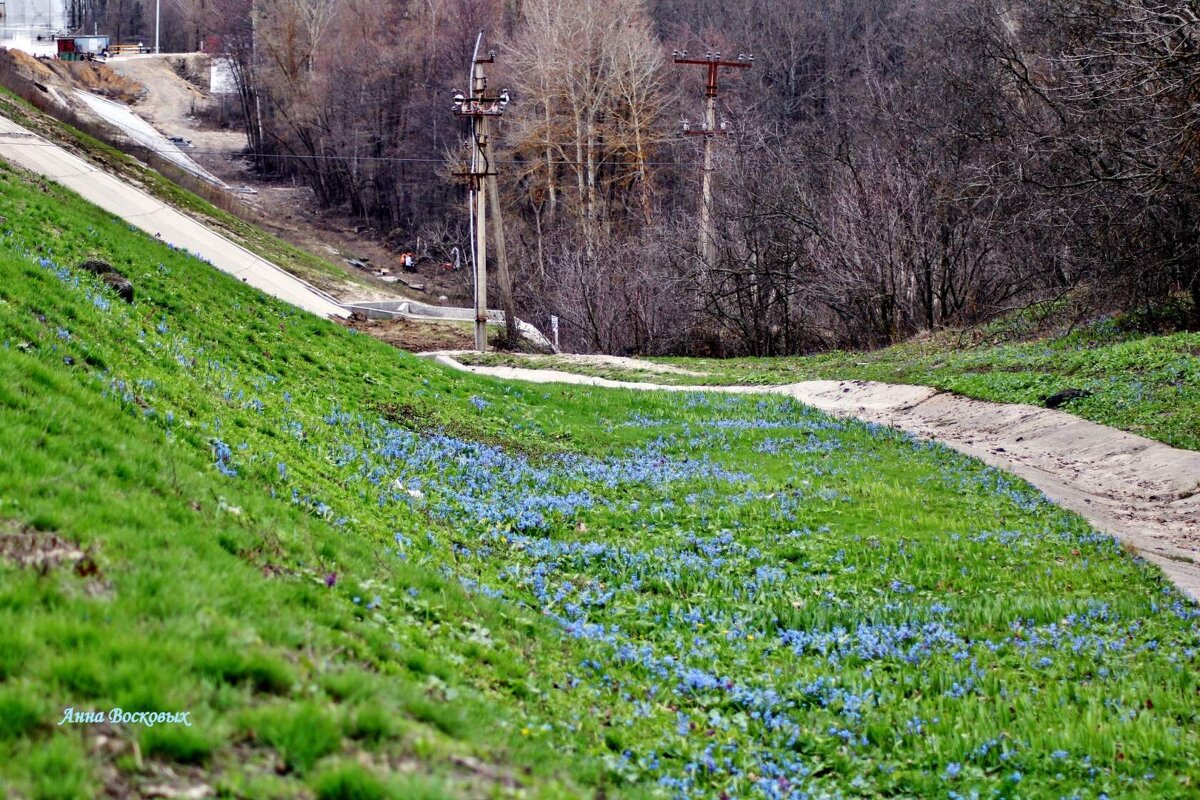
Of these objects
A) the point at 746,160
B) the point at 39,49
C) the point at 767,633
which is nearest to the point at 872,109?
the point at 746,160

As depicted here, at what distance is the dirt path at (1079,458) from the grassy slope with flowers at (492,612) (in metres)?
0.76

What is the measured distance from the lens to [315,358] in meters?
15.2

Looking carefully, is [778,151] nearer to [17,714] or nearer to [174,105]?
[17,714]

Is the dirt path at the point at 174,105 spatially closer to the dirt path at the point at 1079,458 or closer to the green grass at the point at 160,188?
the green grass at the point at 160,188

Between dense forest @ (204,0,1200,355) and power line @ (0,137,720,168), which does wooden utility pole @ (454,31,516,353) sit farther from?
power line @ (0,137,720,168)

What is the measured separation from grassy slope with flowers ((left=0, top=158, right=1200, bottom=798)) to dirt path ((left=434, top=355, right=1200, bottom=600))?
0.76 m

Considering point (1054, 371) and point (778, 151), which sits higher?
point (778, 151)

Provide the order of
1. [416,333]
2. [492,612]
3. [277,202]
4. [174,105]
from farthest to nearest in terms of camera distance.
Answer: [174,105], [277,202], [416,333], [492,612]

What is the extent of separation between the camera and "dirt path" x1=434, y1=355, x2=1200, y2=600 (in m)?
10.9

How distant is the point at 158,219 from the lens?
120 feet

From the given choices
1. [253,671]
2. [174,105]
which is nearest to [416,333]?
[253,671]

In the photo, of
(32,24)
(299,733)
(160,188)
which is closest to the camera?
(299,733)

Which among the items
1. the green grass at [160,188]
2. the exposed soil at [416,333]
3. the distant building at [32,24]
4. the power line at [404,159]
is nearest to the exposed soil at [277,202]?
the power line at [404,159]

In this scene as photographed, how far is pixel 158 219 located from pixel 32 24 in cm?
10162
